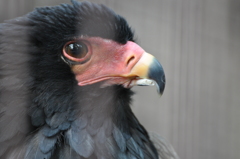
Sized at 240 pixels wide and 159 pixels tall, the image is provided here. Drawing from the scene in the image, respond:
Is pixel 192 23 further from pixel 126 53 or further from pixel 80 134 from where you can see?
pixel 80 134

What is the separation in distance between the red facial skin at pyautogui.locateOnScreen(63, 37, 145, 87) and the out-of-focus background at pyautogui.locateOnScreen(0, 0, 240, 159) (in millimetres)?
1101

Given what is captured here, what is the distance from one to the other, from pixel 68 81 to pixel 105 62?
0.18 m

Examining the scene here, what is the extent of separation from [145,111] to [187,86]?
50cm

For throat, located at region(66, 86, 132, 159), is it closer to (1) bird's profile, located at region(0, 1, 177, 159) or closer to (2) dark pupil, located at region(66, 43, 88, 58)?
(1) bird's profile, located at region(0, 1, 177, 159)

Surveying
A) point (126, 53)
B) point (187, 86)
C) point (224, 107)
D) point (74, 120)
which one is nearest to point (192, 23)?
point (187, 86)

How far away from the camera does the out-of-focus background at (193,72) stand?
3137 mm

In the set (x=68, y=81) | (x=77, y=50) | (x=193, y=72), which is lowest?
(x=193, y=72)

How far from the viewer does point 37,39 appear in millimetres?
1461

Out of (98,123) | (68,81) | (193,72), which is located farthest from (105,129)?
(193,72)

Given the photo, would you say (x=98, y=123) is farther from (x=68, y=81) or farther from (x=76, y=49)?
(x=76, y=49)

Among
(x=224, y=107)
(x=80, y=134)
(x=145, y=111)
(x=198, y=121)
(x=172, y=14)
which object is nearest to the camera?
(x=80, y=134)

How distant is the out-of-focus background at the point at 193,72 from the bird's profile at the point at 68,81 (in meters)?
1.10

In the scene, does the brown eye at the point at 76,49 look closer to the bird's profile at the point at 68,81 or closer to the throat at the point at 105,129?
the bird's profile at the point at 68,81

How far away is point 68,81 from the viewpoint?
150cm
